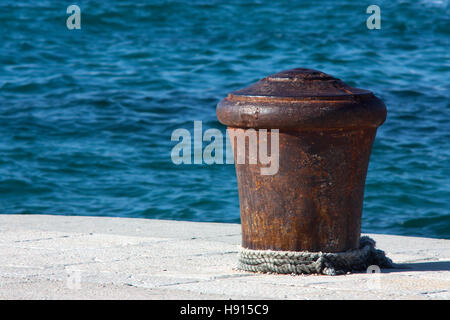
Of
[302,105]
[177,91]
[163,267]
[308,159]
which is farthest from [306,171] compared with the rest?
[177,91]

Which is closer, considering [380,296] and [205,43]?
[380,296]

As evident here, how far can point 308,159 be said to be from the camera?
15.2 ft

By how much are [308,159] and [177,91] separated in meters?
11.3

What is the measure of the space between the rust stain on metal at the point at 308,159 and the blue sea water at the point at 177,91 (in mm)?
5143

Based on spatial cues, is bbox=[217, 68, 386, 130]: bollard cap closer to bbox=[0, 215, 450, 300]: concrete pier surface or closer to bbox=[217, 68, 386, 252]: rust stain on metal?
bbox=[217, 68, 386, 252]: rust stain on metal

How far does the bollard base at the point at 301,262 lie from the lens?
184 inches

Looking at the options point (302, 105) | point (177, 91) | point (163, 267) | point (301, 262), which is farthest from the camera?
point (177, 91)

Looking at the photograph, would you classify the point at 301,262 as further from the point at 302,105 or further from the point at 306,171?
the point at 302,105

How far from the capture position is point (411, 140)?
521 inches

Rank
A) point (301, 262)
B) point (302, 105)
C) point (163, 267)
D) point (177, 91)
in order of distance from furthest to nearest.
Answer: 1. point (177, 91)
2. point (163, 267)
3. point (301, 262)
4. point (302, 105)

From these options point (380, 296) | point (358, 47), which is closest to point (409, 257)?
point (380, 296)

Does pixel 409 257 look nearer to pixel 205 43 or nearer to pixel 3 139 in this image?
pixel 3 139

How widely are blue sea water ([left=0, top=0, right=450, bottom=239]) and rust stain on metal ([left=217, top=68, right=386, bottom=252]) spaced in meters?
5.14
